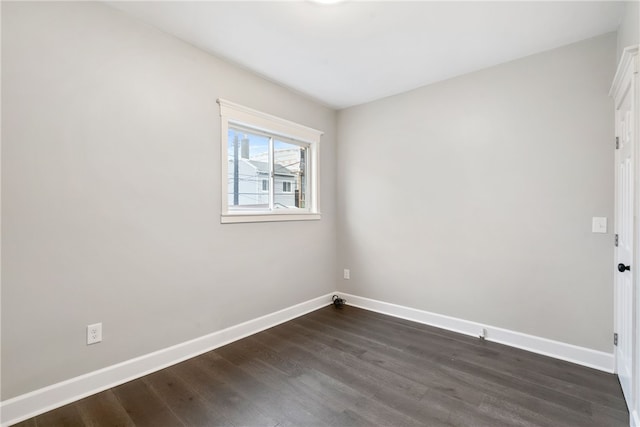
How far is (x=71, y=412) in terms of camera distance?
176 cm

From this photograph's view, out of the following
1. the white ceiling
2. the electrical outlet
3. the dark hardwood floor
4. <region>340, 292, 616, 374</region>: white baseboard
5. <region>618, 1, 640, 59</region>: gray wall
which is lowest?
the dark hardwood floor

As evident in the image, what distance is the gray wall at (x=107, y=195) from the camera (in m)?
1.70

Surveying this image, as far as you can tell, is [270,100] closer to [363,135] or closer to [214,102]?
[214,102]

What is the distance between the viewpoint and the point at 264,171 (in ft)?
10.7

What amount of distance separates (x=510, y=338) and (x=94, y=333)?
3464 millimetres

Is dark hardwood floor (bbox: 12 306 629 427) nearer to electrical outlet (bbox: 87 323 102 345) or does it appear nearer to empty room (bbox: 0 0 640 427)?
empty room (bbox: 0 0 640 427)

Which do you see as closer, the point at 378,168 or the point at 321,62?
the point at 321,62

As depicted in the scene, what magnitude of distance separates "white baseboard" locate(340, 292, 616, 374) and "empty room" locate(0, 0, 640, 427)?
0.02 meters

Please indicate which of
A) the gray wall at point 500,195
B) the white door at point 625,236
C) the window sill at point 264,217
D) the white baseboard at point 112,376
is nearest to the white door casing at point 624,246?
the white door at point 625,236

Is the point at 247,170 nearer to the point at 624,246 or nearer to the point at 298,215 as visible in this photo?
the point at 298,215

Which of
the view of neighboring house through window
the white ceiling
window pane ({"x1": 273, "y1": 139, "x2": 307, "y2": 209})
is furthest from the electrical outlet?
the white ceiling

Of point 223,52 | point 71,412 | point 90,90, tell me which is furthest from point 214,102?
point 71,412

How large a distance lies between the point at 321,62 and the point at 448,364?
9.63 feet

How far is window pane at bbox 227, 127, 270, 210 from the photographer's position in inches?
115
